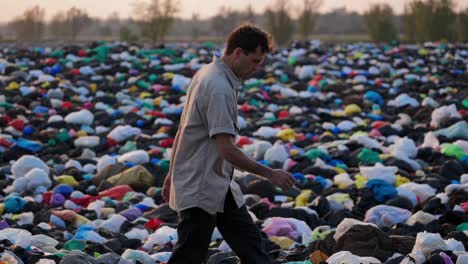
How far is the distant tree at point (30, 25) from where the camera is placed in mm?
24906

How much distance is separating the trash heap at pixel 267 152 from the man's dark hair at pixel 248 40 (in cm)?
168

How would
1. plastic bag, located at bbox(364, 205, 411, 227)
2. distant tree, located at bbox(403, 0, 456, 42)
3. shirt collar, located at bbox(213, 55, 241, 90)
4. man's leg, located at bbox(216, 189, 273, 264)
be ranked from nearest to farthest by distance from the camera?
1. shirt collar, located at bbox(213, 55, 241, 90)
2. man's leg, located at bbox(216, 189, 273, 264)
3. plastic bag, located at bbox(364, 205, 411, 227)
4. distant tree, located at bbox(403, 0, 456, 42)

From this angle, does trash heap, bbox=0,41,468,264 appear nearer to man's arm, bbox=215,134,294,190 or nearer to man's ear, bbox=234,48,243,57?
man's arm, bbox=215,134,294,190

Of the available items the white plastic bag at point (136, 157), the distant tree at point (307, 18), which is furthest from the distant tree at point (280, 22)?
the white plastic bag at point (136, 157)

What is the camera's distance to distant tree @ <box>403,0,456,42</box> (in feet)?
71.7

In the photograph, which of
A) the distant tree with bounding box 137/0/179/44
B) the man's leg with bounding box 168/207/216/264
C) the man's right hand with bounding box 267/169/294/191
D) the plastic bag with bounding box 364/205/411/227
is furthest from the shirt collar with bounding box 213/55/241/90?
the distant tree with bounding box 137/0/179/44

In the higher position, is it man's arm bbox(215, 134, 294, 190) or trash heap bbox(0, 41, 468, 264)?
man's arm bbox(215, 134, 294, 190)

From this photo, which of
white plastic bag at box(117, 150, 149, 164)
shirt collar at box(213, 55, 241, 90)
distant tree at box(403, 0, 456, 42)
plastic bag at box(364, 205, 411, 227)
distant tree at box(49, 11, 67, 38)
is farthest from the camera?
distant tree at box(49, 11, 67, 38)

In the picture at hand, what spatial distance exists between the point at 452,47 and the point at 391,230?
12.4 m

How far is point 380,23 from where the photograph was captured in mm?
23516

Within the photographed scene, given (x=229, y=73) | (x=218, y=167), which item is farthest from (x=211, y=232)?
(x=229, y=73)

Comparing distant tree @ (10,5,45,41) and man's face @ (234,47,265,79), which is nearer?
man's face @ (234,47,265,79)

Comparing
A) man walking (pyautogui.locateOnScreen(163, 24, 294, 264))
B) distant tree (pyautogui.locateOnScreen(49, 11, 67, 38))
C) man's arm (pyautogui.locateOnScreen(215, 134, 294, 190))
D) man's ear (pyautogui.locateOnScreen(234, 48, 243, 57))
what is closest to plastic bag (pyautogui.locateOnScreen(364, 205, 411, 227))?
man walking (pyautogui.locateOnScreen(163, 24, 294, 264))

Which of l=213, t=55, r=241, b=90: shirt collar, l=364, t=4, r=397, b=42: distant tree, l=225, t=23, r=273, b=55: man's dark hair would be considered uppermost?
l=225, t=23, r=273, b=55: man's dark hair
